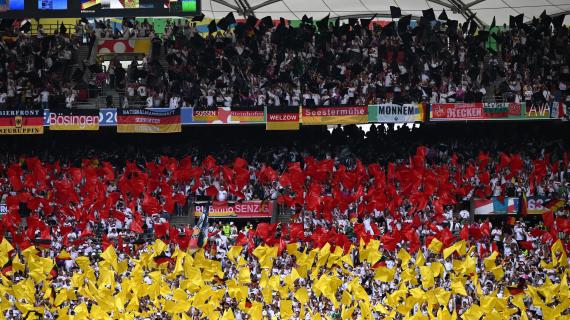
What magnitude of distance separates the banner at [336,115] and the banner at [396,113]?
0.24m

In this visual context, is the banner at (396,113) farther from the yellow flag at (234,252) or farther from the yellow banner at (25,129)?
the yellow banner at (25,129)

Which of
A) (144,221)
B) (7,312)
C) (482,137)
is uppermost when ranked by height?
(482,137)

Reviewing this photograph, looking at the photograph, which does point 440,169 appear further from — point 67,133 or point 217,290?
point 67,133

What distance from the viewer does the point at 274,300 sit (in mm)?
25297

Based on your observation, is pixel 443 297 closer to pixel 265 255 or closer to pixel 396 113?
pixel 265 255

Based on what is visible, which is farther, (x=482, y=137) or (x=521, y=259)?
(x=482, y=137)

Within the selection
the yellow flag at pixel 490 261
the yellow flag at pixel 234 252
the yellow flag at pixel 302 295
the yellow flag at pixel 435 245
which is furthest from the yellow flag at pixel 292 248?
the yellow flag at pixel 490 261

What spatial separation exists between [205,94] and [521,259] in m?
9.92

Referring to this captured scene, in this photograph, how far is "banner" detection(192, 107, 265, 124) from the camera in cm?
3106

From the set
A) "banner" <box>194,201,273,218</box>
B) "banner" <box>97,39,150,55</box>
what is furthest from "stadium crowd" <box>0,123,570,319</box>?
"banner" <box>97,39,150,55</box>

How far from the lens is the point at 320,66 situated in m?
32.2

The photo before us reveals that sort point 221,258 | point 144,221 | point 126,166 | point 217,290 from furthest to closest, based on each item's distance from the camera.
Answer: point 126,166
point 144,221
point 221,258
point 217,290

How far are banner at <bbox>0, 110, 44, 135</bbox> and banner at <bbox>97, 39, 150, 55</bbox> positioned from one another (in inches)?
151

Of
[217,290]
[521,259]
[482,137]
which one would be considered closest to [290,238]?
[217,290]
